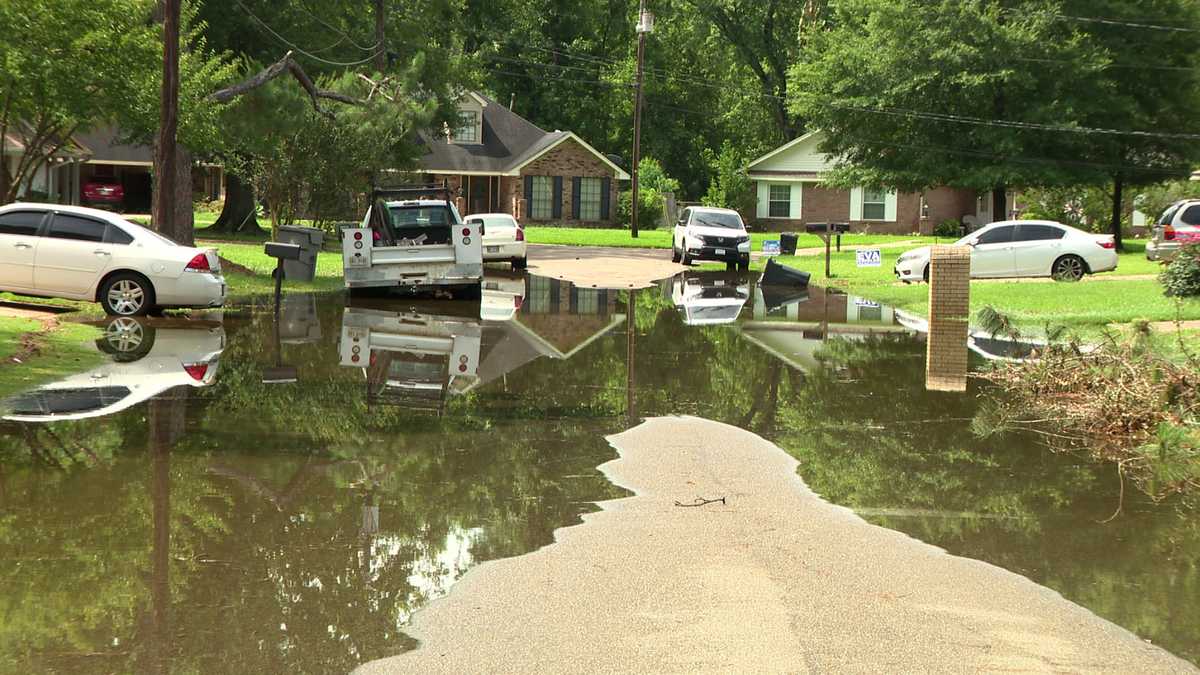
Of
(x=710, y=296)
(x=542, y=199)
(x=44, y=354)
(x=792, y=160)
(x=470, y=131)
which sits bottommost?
(x=44, y=354)

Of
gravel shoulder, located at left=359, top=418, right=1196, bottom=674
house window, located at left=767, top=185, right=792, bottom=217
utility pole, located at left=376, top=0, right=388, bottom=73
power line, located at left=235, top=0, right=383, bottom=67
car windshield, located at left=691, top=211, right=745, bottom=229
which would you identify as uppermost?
utility pole, located at left=376, top=0, right=388, bottom=73

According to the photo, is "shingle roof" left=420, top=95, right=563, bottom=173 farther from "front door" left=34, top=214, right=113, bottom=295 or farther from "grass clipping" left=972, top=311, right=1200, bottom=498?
"grass clipping" left=972, top=311, right=1200, bottom=498

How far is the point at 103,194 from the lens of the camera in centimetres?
6156

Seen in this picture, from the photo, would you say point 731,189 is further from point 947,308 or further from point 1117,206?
point 947,308

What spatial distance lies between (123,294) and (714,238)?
21.2 m

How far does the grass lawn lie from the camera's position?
21750 mm

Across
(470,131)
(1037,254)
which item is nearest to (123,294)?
(1037,254)

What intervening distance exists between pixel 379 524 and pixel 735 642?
2882 mm

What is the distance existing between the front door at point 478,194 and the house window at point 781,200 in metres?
13.4

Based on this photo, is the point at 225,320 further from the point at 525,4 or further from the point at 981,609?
the point at 525,4

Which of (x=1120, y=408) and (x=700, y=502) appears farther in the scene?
(x=1120, y=408)

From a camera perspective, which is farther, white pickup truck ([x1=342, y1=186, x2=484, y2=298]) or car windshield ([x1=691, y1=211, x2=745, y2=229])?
car windshield ([x1=691, y1=211, x2=745, y2=229])

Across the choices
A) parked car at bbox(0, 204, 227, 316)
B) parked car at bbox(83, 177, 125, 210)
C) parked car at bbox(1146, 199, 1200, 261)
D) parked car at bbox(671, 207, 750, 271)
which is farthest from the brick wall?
parked car at bbox(0, 204, 227, 316)

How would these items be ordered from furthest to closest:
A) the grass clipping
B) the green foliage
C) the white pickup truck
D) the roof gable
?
the green foliage
the roof gable
the white pickup truck
the grass clipping
